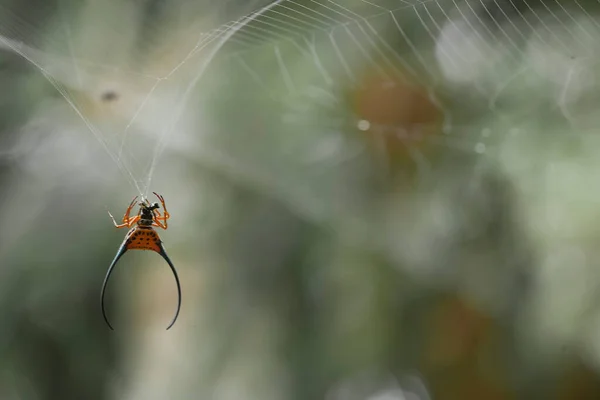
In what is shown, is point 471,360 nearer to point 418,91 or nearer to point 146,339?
point 418,91

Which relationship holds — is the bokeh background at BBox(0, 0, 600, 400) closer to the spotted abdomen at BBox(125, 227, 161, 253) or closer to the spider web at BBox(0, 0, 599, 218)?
the spider web at BBox(0, 0, 599, 218)

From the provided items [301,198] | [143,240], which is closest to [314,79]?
[301,198]

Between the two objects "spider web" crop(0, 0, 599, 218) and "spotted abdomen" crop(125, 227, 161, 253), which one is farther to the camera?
"spider web" crop(0, 0, 599, 218)

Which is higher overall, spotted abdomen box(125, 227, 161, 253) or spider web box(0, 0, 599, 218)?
spider web box(0, 0, 599, 218)

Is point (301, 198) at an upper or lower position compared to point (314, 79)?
lower

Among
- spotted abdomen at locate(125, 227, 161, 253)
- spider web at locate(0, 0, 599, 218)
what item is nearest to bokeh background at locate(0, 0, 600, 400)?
spider web at locate(0, 0, 599, 218)

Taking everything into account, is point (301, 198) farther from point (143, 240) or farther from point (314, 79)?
point (143, 240)

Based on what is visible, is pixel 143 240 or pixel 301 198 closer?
pixel 143 240

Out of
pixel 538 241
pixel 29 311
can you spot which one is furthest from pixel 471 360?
pixel 29 311
